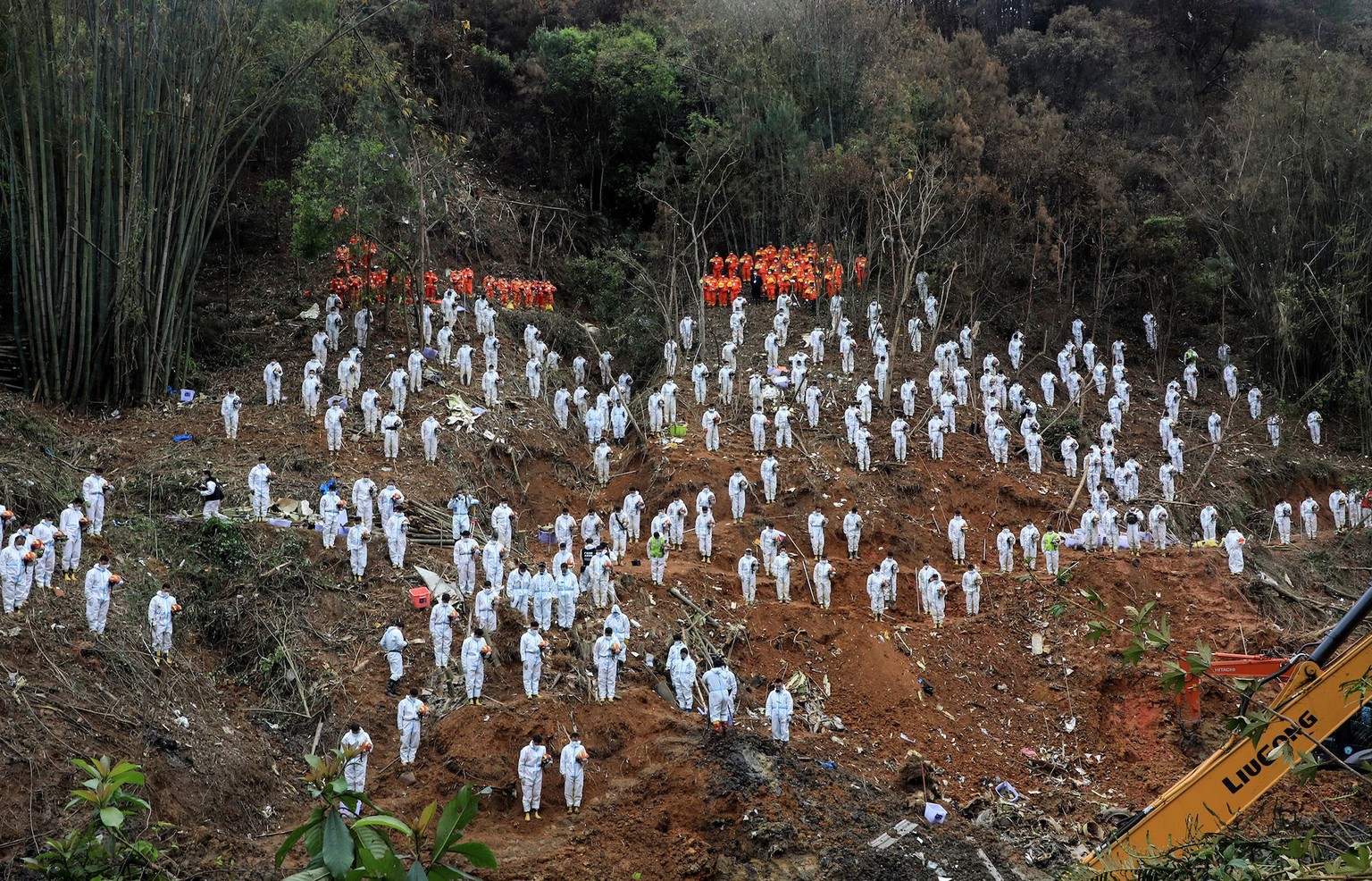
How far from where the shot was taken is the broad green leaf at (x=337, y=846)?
4.36 metres

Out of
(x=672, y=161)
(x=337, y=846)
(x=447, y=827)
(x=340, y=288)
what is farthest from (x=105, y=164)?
(x=447, y=827)

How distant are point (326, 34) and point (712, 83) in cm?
1025

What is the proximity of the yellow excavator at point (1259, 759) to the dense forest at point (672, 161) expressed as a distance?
1562cm

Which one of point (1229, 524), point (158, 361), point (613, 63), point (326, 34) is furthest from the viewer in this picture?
point (613, 63)

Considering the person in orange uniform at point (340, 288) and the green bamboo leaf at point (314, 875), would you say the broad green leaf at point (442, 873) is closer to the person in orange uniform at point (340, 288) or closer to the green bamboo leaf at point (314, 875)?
the green bamboo leaf at point (314, 875)

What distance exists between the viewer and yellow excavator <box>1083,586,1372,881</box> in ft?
26.6

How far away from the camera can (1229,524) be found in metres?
22.6

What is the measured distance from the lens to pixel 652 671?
50.0 feet

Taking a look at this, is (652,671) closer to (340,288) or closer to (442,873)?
(442,873)

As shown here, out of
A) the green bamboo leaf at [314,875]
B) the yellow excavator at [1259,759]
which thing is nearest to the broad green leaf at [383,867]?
the green bamboo leaf at [314,875]

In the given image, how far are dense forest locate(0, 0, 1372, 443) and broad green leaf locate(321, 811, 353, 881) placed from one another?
1782 cm

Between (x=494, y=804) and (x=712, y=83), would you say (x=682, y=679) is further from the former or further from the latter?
(x=712, y=83)

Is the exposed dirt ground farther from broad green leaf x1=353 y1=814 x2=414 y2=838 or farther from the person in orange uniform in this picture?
broad green leaf x1=353 y1=814 x2=414 y2=838

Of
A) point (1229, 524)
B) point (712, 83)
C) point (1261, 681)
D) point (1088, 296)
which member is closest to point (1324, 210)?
point (1088, 296)
